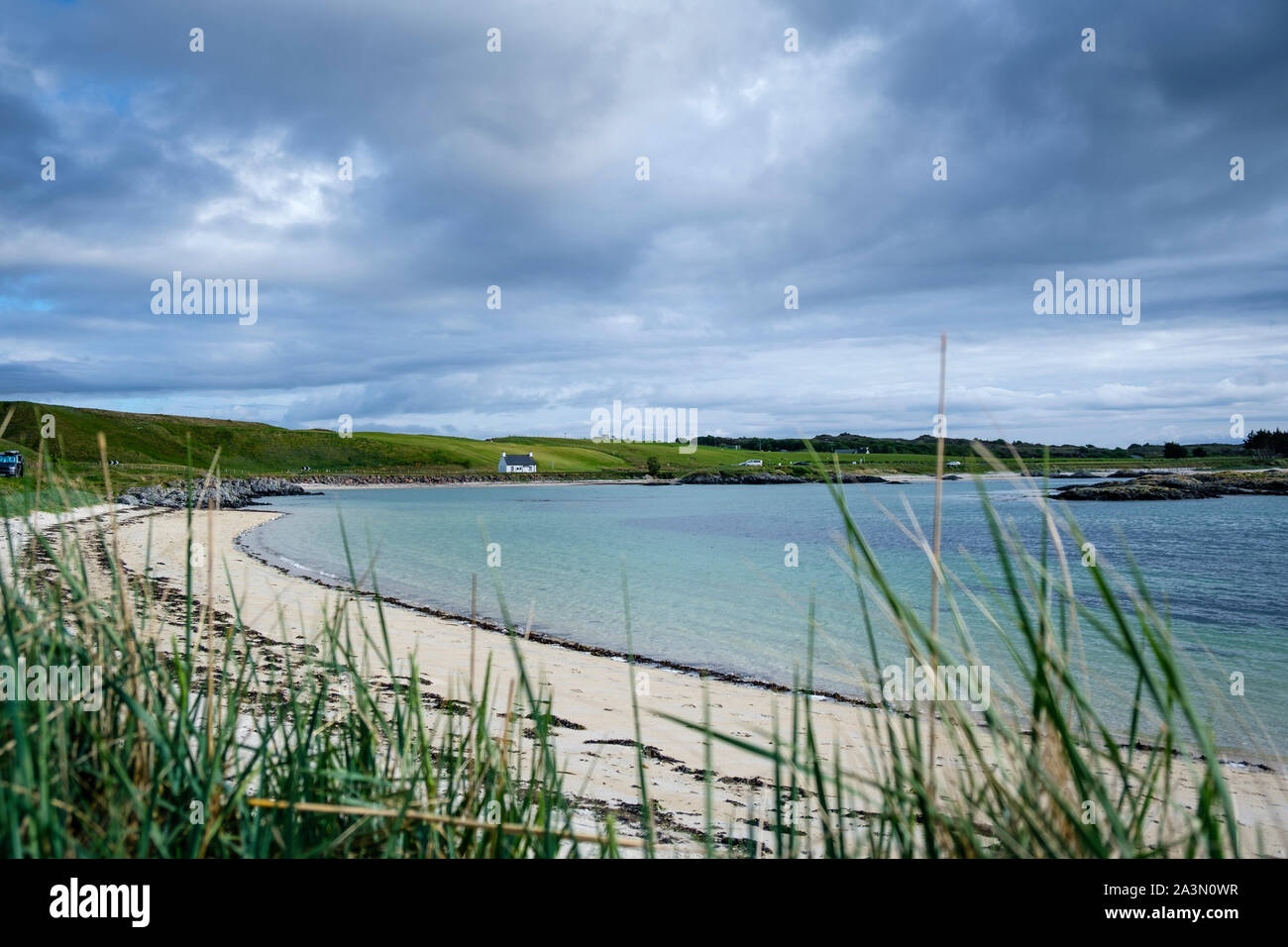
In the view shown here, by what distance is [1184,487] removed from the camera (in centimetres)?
6619

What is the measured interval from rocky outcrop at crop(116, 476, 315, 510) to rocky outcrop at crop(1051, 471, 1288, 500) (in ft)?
214

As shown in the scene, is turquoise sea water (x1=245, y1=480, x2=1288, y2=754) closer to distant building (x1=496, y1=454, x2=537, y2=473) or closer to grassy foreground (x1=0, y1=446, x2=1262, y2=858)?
grassy foreground (x1=0, y1=446, x2=1262, y2=858)

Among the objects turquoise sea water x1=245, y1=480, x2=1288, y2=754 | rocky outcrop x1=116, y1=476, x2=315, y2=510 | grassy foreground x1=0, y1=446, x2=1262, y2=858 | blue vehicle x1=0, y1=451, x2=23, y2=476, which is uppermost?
blue vehicle x1=0, y1=451, x2=23, y2=476

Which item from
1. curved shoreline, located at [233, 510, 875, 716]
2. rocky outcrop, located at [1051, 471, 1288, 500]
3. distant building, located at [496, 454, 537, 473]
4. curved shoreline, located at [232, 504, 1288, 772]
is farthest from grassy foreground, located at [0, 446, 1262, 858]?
distant building, located at [496, 454, 537, 473]

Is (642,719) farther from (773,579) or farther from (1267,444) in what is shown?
(1267,444)

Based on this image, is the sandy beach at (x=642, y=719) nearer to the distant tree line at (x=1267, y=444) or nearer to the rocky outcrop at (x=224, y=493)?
the rocky outcrop at (x=224, y=493)

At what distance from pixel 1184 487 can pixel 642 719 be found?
7388 centimetres

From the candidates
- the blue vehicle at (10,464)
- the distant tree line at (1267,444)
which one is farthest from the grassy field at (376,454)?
the blue vehicle at (10,464)

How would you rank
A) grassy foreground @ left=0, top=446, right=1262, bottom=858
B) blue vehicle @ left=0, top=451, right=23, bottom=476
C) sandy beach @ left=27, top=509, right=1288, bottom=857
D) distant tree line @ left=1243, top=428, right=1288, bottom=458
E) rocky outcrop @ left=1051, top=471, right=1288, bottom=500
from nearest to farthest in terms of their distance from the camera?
1. grassy foreground @ left=0, top=446, right=1262, bottom=858
2. sandy beach @ left=27, top=509, right=1288, bottom=857
3. blue vehicle @ left=0, top=451, right=23, bottom=476
4. rocky outcrop @ left=1051, top=471, right=1288, bottom=500
5. distant tree line @ left=1243, top=428, right=1288, bottom=458

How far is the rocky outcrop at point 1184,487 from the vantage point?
207ft

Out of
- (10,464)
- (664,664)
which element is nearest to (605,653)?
(664,664)

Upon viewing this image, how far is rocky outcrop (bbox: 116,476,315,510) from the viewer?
53125 mm
